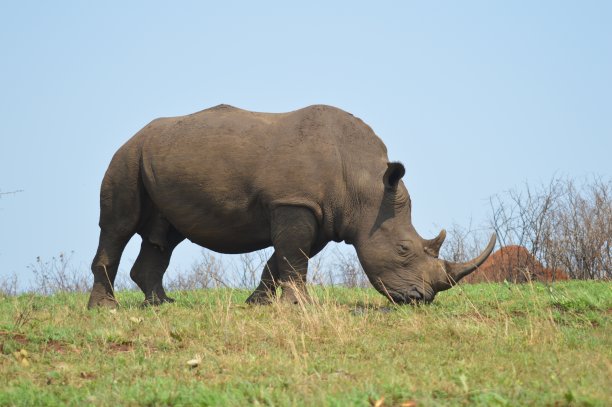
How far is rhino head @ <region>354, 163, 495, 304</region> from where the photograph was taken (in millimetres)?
10406

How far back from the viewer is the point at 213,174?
10578mm

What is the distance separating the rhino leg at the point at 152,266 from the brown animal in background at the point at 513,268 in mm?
5997

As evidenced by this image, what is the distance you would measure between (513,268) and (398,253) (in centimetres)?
590

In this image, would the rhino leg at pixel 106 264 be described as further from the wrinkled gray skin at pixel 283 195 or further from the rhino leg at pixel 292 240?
the rhino leg at pixel 292 240

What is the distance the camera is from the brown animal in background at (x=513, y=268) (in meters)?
15.6

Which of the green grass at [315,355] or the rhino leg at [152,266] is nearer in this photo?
the green grass at [315,355]

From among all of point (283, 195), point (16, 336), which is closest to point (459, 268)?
point (283, 195)

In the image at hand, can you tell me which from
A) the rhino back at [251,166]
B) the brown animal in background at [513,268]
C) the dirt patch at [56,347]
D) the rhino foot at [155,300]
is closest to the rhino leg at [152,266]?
the rhino foot at [155,300]

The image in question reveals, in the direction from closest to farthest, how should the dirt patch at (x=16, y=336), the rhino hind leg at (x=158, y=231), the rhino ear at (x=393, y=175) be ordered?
the dirt patch at (x=16, y=336) < the rhino ear at (x=393, y=175) < the rhino hind leg at (x=158, y=231)

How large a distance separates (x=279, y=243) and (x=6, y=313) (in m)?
3.14

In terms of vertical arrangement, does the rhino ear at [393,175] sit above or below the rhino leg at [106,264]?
above

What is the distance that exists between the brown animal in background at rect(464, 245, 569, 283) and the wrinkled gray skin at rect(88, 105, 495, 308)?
5284mm

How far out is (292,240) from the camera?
10.2 m

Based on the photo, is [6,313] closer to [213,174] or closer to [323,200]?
[213,174]
